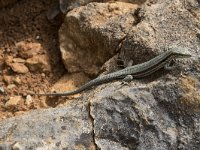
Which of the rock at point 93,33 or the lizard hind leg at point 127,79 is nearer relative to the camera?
the lizard hind leg at point 127,79

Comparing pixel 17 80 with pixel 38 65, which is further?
pixel 38 65

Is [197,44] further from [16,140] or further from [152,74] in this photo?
[16,140]

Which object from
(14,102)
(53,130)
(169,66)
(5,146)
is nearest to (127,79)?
(169,66)

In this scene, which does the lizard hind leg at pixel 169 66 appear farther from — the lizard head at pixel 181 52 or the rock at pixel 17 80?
the rock at pixel 17 80

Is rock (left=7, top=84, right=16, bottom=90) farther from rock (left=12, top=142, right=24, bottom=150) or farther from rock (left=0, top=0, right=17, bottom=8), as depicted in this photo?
rock (left=12, top=142, right=24, bottom=150)

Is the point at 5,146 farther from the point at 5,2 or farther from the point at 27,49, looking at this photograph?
the point at 5,2

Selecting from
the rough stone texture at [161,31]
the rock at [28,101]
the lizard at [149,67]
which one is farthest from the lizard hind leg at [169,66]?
the rock at [28,101]

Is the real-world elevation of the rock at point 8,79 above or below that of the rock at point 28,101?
above

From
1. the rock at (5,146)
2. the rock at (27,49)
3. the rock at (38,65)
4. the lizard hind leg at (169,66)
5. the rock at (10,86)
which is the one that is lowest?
the rock at (10,86)
